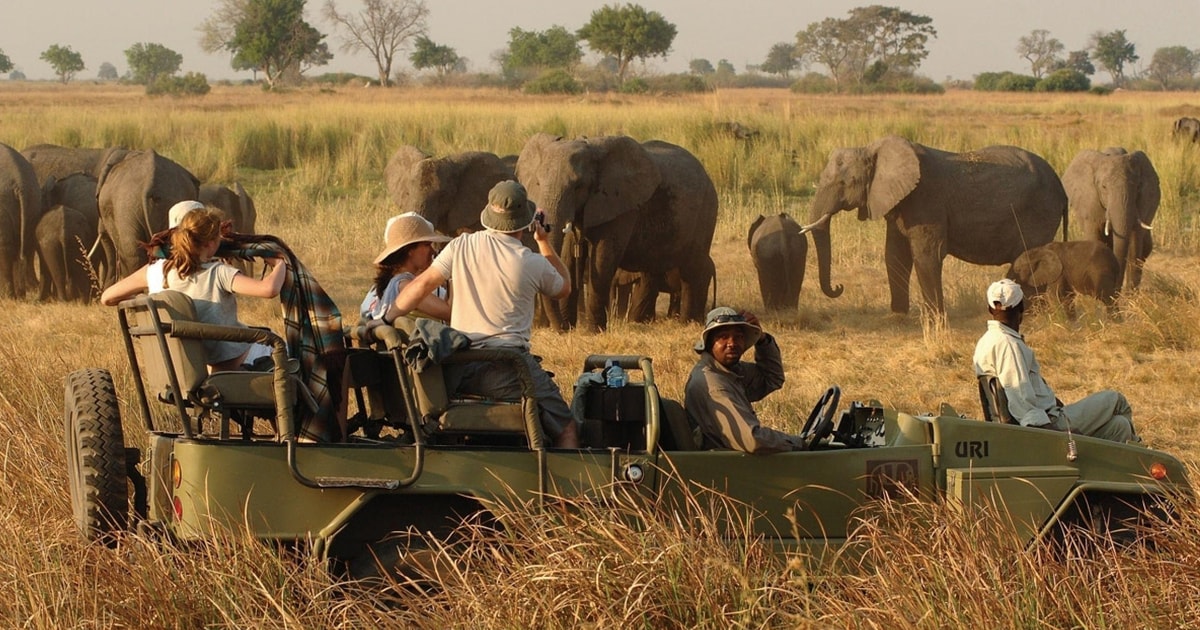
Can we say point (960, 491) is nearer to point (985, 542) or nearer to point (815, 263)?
point (985, 542)

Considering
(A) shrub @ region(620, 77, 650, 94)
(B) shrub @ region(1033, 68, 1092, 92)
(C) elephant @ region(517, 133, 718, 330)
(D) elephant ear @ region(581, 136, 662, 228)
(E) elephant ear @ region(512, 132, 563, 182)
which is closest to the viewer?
(C) elephant @ region(517, 133, 718, 330)

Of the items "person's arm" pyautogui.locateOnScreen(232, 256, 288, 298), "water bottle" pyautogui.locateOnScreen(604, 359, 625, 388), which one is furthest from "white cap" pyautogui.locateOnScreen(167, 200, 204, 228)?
"water bottle" pyautogui.locateOnScreen(604, 359, 625, 388)

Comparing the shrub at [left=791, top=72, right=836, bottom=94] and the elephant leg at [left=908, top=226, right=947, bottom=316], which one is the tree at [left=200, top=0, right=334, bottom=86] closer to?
the shrub at [left=791, top=72, right=836, bottom=94]

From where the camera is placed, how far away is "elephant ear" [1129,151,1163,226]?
17547mm

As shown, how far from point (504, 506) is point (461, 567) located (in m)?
0.39

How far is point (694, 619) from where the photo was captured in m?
5.15

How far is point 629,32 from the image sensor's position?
7281cm

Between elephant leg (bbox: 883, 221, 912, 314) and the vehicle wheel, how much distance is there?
11127mm

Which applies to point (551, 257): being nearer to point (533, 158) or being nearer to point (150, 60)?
point (533, 158)

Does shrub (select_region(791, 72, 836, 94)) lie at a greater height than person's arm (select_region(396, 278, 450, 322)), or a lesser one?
lesser

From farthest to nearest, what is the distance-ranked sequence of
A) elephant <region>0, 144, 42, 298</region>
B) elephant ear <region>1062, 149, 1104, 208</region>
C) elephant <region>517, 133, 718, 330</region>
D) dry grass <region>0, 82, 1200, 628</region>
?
elephant ear <region>1062, 149, 1104, 208</region>, elephant <region>0, 144, 42, 298</region>, elephant <region>517, 133, 718, 330</region>, dry grass <region>0, 82, 1200, 628</region>

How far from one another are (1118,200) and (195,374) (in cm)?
1341

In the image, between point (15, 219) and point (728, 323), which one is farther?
point (15, 219)

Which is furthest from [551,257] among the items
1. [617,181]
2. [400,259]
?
[617,181]
